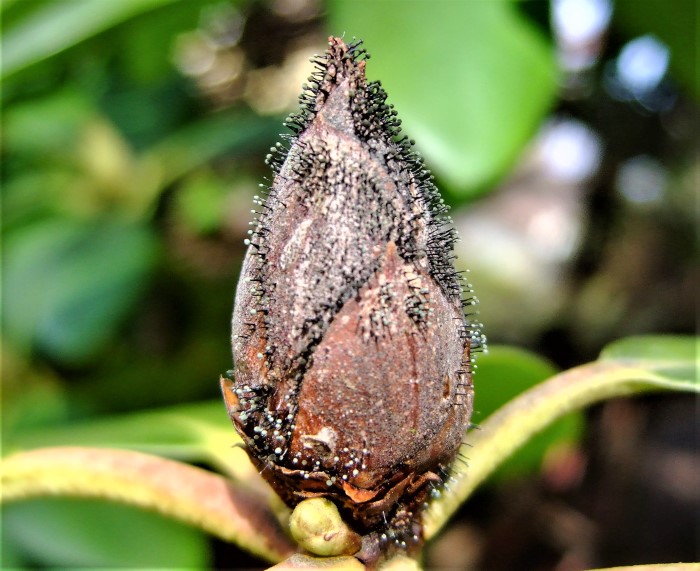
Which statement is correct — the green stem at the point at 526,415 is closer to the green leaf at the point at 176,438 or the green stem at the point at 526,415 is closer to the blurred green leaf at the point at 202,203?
the green leaf at the point at 176,438

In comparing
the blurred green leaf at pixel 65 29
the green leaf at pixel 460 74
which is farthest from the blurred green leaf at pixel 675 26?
the blurred green leaf at pixel 65 29

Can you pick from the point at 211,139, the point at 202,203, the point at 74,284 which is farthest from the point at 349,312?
the point at 202,203

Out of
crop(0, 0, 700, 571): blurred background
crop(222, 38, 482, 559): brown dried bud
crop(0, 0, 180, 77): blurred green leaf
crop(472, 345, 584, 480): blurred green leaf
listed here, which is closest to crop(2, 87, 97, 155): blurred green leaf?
crop(0, 0, 700, 571): blurred background

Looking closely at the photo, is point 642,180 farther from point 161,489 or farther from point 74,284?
point 161,489

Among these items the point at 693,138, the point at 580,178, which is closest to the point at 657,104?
the point at 693,138

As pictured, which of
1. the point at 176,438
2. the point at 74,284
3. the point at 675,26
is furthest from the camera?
the point at 74,284

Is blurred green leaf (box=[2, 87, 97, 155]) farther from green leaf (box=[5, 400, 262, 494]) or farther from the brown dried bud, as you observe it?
the brown dried bud
